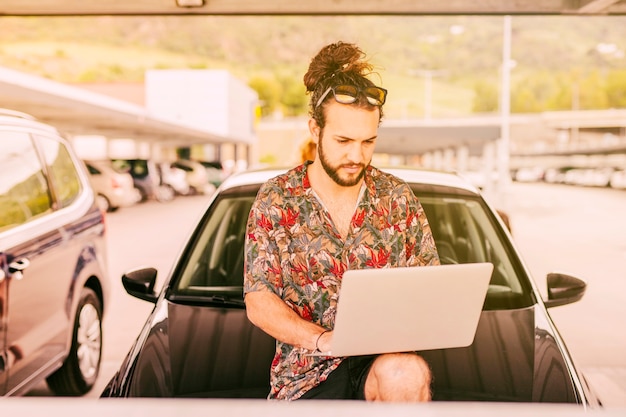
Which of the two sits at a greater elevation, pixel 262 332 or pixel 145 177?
pixel 262 332

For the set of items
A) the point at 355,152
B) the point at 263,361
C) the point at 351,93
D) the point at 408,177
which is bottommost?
the point at 263,361

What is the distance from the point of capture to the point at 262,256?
8.89ft

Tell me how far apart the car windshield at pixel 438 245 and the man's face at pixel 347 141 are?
1.08 meters

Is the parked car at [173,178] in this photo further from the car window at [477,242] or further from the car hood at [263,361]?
the car hood at [263,361]

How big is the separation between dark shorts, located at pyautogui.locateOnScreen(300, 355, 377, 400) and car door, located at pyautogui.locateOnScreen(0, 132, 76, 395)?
2096mm

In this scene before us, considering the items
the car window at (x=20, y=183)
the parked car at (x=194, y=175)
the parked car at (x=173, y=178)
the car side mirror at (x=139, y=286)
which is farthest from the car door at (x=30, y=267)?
the parked car at (x=194, y=175)

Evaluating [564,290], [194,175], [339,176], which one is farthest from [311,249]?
[194,175]

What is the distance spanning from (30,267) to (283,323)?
2366 millimetres

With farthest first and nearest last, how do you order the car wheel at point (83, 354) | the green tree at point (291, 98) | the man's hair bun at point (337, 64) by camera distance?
the green tree at point (291, 98)
the car wheel at point (83, 354)
the man's hair bun at point (337, 64)

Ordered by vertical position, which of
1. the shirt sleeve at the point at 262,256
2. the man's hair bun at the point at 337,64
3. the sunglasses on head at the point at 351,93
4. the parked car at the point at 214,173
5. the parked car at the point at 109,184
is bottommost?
the parked car at the point at 214,173

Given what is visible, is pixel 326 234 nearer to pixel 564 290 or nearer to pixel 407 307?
pixel 407 307

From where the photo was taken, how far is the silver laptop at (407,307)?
2262 mm

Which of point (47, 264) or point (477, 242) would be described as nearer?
point (477, 242)

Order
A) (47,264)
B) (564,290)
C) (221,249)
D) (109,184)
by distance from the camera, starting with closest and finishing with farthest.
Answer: (564,290) → (221,249) → (47,264) → (109,184)
